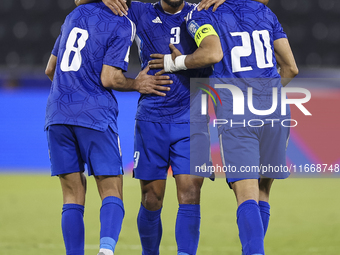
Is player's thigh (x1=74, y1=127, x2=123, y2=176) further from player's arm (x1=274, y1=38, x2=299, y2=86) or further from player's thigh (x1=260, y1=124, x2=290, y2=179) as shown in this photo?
player's arm (x1=274, y1=38, x2=299, y2=86)

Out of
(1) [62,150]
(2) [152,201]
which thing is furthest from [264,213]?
(1) [62,150]

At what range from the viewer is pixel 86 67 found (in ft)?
8.90

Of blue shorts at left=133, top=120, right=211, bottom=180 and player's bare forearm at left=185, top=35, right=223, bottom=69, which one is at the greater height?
player's bare forearm at left=185, top=35, right=223, bottom=69

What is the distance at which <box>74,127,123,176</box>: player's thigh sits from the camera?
2.68 meters

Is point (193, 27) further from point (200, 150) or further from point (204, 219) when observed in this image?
point (204, 219)

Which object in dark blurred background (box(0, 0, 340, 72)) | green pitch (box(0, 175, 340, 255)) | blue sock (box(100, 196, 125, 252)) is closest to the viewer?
blue sock (box(100, 196, 125, 252))

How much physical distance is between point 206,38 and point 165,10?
23.3 inches

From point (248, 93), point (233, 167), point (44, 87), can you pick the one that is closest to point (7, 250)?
point (233, 167)

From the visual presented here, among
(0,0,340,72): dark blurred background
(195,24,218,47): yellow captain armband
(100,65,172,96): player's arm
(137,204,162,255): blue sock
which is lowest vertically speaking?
(137,204,162,255): blue sock

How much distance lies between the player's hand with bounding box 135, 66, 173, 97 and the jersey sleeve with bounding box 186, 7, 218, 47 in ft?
1.30

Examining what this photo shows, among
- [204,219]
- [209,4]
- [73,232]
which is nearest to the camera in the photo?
[73,232]

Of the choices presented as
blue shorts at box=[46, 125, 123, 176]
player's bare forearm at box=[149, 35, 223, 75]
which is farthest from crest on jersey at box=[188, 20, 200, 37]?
blue shorts at box=[46, 125, 123, 176]

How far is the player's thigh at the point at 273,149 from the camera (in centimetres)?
Answer: 272

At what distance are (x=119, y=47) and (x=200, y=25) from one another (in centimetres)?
49
